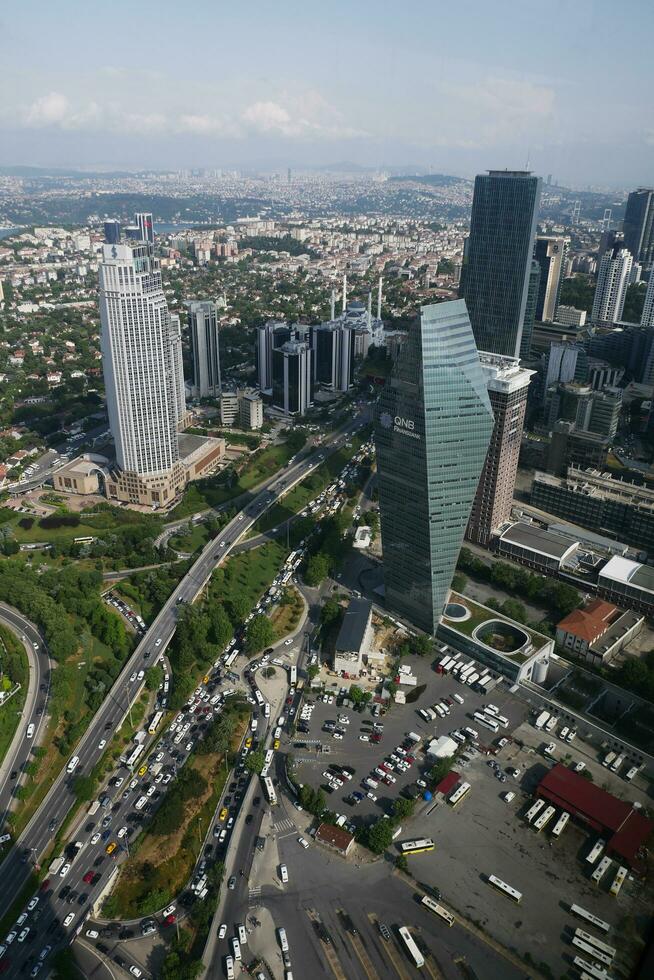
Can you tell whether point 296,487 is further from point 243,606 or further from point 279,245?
point 279,245

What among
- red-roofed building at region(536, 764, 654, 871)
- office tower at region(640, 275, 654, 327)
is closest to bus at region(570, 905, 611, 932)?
red-roofed building at region(536, 764, 654, 871)

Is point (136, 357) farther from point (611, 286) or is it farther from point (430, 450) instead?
point (611, 286)

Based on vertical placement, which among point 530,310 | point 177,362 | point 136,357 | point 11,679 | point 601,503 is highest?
point 530,310

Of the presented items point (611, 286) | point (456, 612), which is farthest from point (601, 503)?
point (611, 286)

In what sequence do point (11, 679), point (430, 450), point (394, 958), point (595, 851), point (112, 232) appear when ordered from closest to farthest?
point (394, 958)
point (595, 851)
point (430, 450)
point (11, 679)
point (112, 232)

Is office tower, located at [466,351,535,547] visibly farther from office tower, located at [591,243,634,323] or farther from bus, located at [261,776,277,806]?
office tower, located at [591,243,634,323]

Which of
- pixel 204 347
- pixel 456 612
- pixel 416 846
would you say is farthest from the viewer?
pixel 204 347

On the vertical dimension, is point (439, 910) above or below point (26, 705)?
below

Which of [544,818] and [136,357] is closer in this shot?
[544,818]
